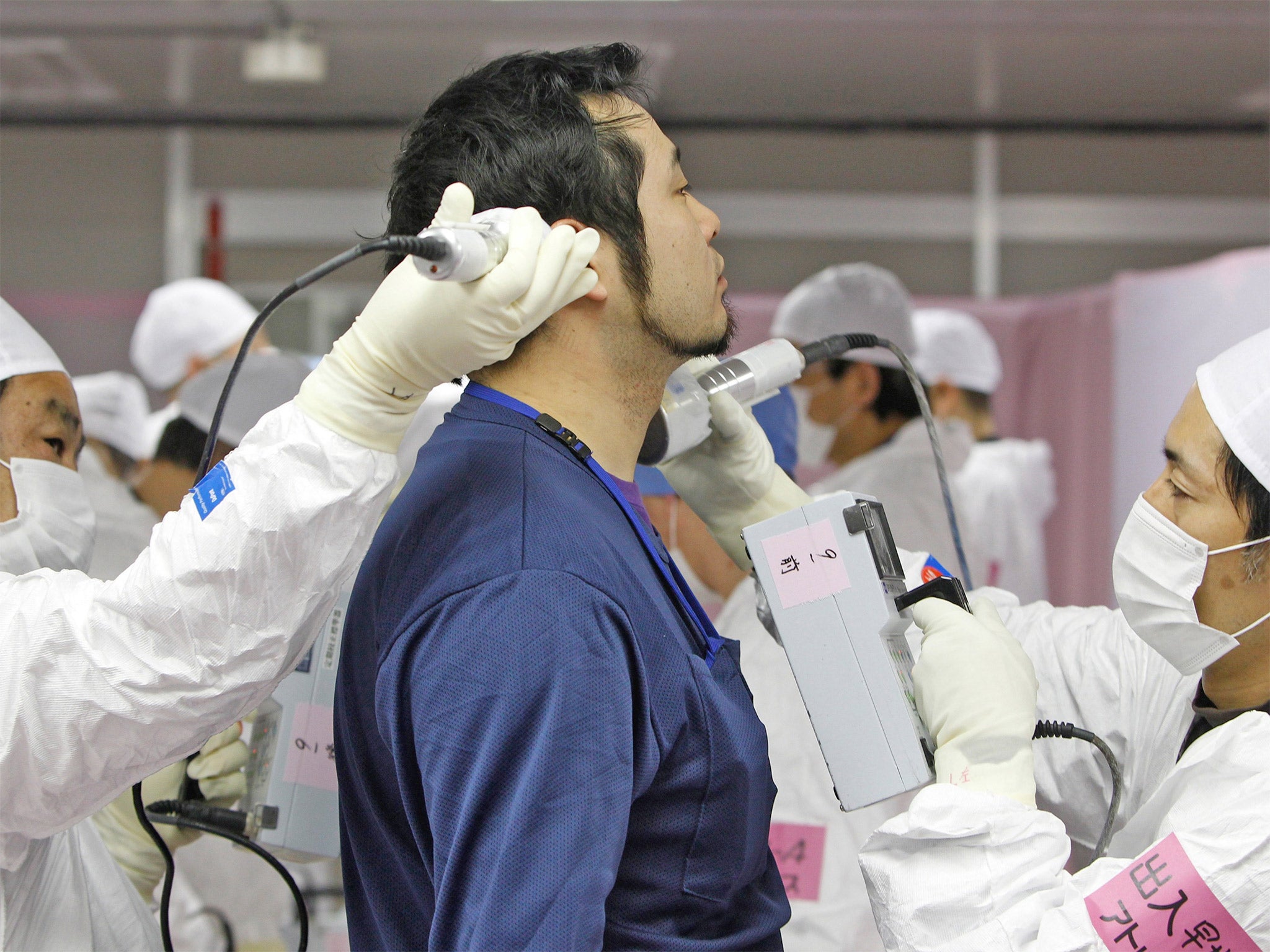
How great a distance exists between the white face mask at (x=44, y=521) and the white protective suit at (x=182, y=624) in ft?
0.61

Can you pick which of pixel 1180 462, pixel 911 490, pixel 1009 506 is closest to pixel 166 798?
pixel 1180 462

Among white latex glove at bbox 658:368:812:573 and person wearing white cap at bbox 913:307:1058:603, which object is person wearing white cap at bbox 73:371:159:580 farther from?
person wearing white cap at bbox 913:307:1058:603

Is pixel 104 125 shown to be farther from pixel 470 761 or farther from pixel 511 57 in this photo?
pixel 470 761

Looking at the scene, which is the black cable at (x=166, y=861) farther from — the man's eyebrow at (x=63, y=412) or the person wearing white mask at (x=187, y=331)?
the person wearing white mask at (x=187, y=331)

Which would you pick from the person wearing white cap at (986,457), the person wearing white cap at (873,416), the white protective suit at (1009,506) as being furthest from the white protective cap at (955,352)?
the person wearing white cap at (873,416)

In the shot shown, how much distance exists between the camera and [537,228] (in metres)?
0.95

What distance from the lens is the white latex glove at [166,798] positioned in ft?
4.88

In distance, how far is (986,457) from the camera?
3.64 metres

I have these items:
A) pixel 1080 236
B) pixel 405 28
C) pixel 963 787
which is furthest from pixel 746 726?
pixel 1080 236

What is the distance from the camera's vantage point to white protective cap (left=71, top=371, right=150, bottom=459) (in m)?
2.87

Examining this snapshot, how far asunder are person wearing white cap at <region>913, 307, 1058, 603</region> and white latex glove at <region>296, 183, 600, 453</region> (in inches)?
107

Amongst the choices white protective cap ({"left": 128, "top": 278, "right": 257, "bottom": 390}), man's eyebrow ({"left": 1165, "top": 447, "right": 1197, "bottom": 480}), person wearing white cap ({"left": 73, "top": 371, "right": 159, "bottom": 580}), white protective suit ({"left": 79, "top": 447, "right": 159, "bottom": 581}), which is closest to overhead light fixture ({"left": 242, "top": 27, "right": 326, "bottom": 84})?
white protective cap ({"left": 128, "top": 278, "right": 257, "bottom": 390})

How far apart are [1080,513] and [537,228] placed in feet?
10.8

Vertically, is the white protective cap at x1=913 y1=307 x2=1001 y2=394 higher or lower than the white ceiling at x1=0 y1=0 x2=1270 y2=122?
lower
